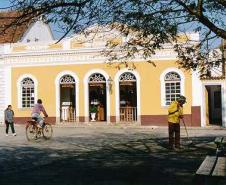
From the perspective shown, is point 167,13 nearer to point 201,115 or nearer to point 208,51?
point 208,51

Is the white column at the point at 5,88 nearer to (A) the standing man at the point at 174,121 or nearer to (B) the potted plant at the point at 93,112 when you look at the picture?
(B) the potted plant at the point at 93,112

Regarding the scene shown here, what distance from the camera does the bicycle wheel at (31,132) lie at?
22.0 m

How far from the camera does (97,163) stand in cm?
1389

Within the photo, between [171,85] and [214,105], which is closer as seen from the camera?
[171,85]

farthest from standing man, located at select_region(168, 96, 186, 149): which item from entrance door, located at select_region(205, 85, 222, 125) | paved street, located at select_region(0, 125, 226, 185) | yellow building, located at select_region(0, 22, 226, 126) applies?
entrance door, located at select_region(205, 85, 222, 125)

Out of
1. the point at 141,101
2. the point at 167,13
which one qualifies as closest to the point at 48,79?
the point at 141,101

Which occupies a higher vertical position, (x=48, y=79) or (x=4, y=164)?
(x=48, y=79)

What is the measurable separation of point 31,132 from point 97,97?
45.7 feet

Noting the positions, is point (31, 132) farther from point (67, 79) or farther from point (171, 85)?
point (67, 79)

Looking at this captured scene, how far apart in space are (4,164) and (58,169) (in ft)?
6.37

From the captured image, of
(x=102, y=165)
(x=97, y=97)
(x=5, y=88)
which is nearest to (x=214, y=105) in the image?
(x=97, y=97)

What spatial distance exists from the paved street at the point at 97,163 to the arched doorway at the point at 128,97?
46.2 ft

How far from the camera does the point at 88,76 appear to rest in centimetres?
3497

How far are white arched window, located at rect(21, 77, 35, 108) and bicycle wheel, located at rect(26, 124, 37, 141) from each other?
14.5 metres
